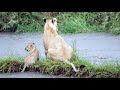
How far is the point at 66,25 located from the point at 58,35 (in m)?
0.17

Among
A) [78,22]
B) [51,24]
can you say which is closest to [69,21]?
[78,22]

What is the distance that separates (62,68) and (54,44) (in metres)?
0.34

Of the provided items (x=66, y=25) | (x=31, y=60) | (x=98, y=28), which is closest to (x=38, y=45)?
(x=31, y=60)

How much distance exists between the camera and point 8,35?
3.90 meters

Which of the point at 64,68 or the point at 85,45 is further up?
the point at 85,45

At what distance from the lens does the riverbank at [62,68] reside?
386 cm

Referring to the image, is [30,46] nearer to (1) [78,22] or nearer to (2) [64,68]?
(2) [64,68]

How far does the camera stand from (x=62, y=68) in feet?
12.7

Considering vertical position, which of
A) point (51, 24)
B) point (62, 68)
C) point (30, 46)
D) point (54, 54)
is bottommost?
point (62, 68)

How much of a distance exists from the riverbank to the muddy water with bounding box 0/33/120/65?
0.24ft

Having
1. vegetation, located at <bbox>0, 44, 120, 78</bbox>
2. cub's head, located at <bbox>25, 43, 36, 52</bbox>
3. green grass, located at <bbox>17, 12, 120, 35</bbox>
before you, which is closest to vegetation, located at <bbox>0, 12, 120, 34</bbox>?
green grass, located at <bbox>17, 12, 120, 35</bbox>

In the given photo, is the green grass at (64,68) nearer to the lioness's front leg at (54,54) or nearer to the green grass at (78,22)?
the lioness's front leg at (54,54)
